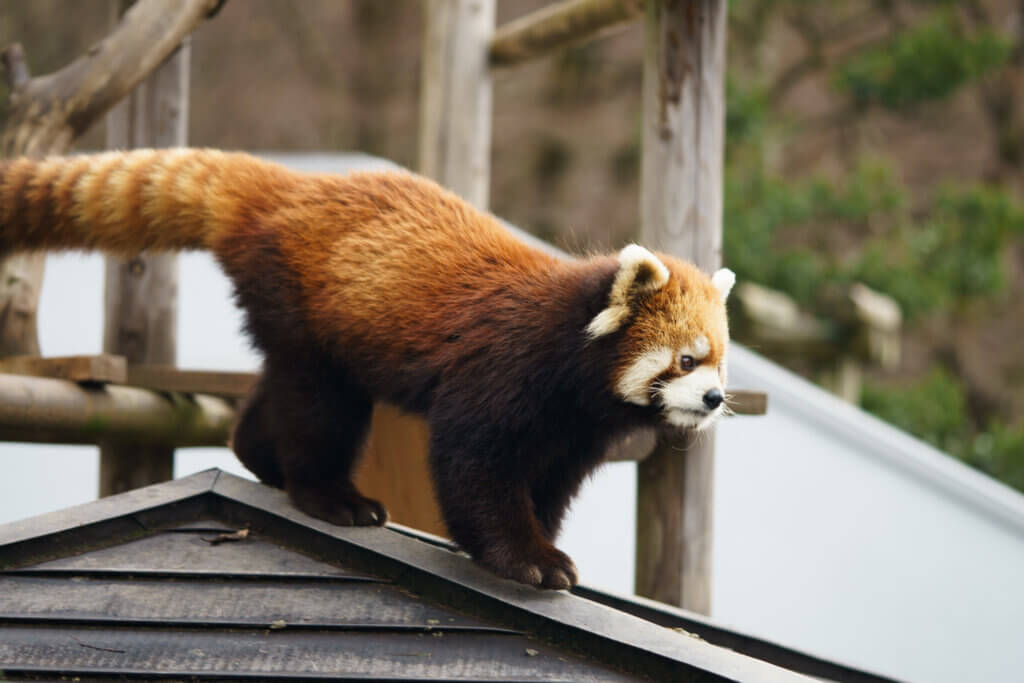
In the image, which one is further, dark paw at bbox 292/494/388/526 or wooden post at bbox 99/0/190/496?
wooden post at bbox 99/0/190/496

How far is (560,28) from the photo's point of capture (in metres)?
3.41

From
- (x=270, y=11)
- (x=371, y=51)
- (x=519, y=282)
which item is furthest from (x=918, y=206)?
(x=519, y=282)

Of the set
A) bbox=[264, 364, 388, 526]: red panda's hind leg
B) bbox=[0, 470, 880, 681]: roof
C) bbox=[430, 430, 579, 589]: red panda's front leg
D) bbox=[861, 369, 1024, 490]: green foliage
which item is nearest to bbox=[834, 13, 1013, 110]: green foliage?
bbox=[861, 369, 1024, 490]: green foliage

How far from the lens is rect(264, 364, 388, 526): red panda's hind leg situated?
7.14ft

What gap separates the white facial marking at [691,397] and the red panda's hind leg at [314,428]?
63 cm

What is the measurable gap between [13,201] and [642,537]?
68.1 inches

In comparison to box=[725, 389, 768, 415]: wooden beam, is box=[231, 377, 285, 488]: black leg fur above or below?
below

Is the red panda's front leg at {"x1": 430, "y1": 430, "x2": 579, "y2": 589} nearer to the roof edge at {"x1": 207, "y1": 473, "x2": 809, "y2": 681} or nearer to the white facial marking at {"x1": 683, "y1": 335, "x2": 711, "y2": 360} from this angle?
the roof edge at {"x1": 207, "y1": 473, "x2": 809, "y2": 681}

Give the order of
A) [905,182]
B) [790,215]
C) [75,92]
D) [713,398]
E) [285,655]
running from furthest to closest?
[905,182] < [790,215] < [75,92] < [713,398] < [285,655]

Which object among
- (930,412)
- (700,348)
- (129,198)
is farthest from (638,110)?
(700,348)

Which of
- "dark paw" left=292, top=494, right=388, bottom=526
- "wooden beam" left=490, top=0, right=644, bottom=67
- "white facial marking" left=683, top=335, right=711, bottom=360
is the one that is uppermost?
"wooden beam" left=490, top=0, right=644, bottom=67

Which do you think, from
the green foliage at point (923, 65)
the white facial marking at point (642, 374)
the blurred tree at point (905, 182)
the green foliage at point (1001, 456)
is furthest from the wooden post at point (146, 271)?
the green foliage at point (923, 65)

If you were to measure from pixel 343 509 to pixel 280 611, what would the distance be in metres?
0.39

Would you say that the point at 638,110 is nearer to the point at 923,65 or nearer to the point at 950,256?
the point at 923,65
